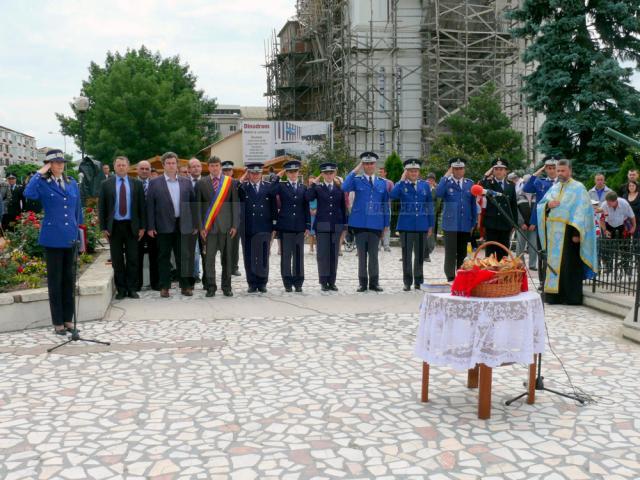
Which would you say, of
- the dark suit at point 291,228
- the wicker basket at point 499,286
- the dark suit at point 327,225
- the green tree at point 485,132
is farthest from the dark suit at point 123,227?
the green tree at point 485,132

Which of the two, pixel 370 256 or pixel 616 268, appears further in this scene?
pixel 370 256

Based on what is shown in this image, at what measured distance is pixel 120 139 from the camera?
42844mm

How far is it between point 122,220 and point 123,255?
546 mm

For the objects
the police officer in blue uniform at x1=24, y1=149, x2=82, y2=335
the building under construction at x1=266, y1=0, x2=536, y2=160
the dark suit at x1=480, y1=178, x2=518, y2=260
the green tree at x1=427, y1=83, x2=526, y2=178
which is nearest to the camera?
the police officer in blue uniform at x1=24, y1=149, x2=82, y2=335

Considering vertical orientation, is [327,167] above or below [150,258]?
above

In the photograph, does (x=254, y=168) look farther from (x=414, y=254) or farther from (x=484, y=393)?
(x=484, y=393)

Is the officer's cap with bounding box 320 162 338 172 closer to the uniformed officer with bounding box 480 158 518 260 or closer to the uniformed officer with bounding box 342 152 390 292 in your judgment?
the uniformed officer with bounding box 342 152 390 292

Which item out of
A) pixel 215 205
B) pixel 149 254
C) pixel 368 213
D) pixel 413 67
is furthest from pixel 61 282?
pixel 413 67

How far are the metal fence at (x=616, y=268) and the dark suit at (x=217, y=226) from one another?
545 centimetres

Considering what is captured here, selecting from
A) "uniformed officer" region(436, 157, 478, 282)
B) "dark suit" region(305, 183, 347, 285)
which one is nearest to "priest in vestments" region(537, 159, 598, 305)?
"uniformed officer" region(436, 157, 478, 282)

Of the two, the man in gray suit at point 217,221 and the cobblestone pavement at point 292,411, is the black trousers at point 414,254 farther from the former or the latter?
the cobblestone pavement at point 292,411

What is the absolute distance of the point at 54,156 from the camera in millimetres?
7539

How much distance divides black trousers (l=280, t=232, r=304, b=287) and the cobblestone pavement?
2753 mm

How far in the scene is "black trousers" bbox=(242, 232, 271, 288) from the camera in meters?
10.7
